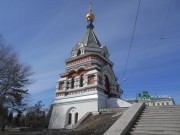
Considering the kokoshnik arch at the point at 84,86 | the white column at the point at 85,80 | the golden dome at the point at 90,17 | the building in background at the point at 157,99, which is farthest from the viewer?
the building in background at the point at 157,99

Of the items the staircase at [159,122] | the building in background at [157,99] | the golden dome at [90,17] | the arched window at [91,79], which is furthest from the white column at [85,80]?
the building in background at [157,99]

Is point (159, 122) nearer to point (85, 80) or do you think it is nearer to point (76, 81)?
point (85, 80)

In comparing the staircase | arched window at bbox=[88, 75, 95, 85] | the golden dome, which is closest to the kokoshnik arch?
arched window at bbox=[88, 75, 95, 85]

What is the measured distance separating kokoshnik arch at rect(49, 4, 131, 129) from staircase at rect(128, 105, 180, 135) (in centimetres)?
1018

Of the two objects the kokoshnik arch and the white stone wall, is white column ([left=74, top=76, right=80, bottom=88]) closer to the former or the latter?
the kokoshnik arch

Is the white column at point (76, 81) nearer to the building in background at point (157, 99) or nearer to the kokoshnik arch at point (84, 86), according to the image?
the kokoshnik arch at point (84, 86)

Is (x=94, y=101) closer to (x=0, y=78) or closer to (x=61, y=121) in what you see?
(x=61, y=121)

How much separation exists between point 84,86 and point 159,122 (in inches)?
553

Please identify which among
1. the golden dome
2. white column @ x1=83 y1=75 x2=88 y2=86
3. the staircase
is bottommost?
the staircase

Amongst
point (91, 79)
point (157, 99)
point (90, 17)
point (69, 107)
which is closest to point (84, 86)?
point (91, 79)

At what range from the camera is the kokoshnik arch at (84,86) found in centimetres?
2062

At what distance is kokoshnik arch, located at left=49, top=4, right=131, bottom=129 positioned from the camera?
20.6 metres

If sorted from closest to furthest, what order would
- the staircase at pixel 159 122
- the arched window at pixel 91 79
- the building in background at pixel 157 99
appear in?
the staircase at pixel 159 122, the arched window at pixel 91 79, the building in background at pixel 157 99

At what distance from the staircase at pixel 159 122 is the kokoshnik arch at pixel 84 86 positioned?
10.2 metres
